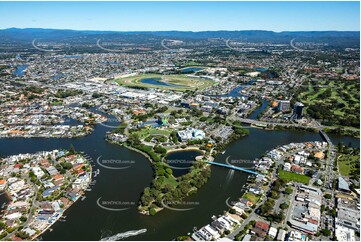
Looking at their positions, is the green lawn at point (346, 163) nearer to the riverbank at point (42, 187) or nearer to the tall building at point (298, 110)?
the tall building at point (298, 110)

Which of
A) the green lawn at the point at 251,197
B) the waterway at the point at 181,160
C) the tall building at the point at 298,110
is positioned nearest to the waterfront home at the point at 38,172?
the waterway at the point at 181,160

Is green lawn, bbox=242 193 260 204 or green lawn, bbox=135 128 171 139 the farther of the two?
green lawn, bbox=135 128 171 139

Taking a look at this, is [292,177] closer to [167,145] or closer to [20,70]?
[167,145]

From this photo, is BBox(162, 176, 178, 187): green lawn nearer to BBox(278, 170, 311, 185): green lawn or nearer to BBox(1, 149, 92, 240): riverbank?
BBox(1, 149, 92, 240): riverbank

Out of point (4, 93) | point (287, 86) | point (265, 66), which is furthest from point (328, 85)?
point (4, 93)

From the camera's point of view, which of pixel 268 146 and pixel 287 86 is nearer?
pixel 268 146

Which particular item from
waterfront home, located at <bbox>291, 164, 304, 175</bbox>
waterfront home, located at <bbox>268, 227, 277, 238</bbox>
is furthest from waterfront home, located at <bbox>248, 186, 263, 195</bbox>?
waterfront home, located at <bbox>291, 164, 304, 175</bbox>

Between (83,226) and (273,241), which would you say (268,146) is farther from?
(83,226)
